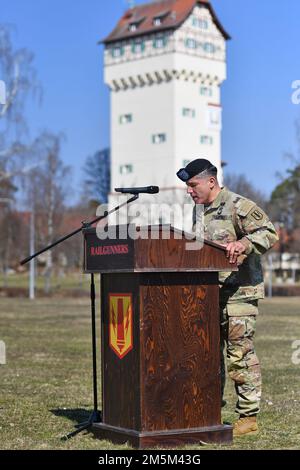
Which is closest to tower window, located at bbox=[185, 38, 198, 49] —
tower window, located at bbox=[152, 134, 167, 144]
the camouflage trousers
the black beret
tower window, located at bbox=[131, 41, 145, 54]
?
tower window, located at bbox=[131, 41, 145, 54]

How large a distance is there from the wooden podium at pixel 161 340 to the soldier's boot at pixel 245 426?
519 mm

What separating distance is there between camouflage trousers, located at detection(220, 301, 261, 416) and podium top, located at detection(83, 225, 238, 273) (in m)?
0.66

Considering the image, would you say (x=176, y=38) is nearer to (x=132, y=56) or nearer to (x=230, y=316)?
(x=132, y=56)

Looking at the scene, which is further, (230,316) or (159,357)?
(230,316)

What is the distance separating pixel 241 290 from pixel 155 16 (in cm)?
9277

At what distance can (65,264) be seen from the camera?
94562 mm

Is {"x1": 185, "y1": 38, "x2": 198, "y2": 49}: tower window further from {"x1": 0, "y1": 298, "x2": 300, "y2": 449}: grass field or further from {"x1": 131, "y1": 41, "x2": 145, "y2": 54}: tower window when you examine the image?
{"x1": 0, "y1": 298, "x2": 300, "y2": 449}: grass field

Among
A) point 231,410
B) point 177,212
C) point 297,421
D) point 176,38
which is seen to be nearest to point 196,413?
point 297,421

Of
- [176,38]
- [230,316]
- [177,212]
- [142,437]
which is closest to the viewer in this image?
[142,437]

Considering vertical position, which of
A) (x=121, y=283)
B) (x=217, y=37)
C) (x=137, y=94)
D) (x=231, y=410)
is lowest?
(x=231, y=410)

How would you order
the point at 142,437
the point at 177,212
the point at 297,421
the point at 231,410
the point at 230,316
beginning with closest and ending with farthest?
the point at 142,437, the point at 230,316, the point at 297,421, the point at 231,410, the point at 177,212

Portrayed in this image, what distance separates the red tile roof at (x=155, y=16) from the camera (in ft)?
310

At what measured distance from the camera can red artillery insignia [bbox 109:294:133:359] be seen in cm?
705

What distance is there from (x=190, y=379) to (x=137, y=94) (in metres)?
87.7
